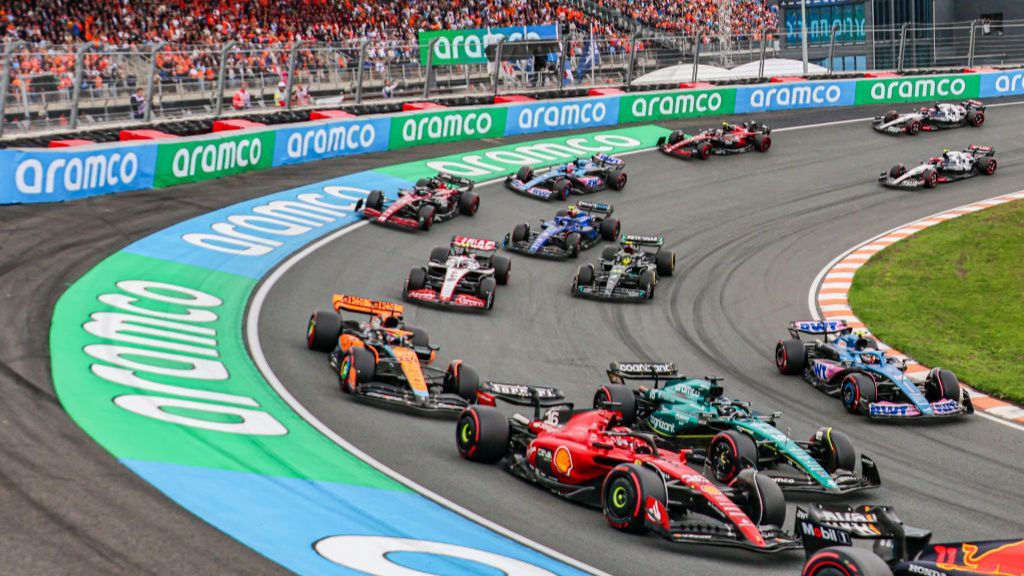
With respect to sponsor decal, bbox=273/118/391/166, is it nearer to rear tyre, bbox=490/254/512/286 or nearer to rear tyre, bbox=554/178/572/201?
rear tyre, bbox=554/178/572/201

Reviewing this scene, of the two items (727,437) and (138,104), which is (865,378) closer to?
(727,437)

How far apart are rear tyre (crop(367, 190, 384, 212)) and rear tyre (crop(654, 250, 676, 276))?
657 cm

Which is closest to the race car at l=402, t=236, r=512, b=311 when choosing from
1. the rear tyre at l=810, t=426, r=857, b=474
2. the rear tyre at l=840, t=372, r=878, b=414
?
the rear tyre at l=840, t=372, r=878, b=414

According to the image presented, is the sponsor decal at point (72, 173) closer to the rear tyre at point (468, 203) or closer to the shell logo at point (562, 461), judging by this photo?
the rear tyre at point (468, 203)

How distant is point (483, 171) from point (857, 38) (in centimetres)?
2110

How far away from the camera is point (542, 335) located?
→ 21016 mm

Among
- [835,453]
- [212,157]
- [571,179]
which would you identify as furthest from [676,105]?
[835,453]

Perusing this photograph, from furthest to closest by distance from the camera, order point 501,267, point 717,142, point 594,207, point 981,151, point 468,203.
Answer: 1. point 717,142
2. point 981,151
3. point 468,203
4. point 594,207
5. point 501,267

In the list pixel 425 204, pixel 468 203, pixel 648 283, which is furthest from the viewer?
pixel 468 203

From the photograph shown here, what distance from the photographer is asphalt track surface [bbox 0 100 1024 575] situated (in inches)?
435

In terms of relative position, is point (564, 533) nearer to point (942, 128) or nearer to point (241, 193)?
point (241, 193)

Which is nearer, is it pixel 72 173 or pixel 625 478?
pixel 625 478

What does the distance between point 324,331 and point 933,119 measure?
2729 cm

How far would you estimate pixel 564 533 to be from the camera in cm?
1210
